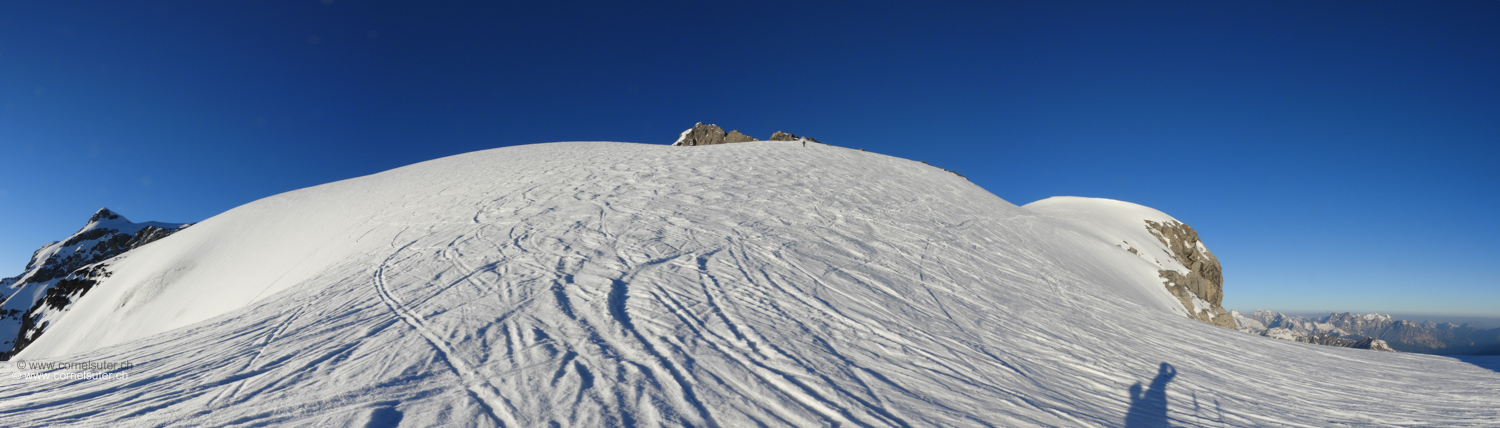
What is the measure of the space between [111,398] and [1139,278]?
22.1m

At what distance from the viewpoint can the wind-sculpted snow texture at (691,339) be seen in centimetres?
335

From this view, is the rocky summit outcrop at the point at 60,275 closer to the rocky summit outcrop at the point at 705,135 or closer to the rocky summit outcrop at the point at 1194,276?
the rocky summit outcrop at the point at 705,135

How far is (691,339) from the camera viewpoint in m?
4.40

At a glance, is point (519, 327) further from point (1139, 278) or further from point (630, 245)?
point (1139, 278)

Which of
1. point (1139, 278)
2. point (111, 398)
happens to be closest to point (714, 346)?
point (111, 398)

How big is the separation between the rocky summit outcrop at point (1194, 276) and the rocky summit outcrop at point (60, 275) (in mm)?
42190

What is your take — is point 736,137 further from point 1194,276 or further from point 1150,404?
point 1150,404

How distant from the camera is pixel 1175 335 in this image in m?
7.00

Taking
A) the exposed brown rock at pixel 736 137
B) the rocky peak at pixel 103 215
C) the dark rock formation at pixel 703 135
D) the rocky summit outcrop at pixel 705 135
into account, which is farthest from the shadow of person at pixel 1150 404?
the rocky peak at pixel 103 215

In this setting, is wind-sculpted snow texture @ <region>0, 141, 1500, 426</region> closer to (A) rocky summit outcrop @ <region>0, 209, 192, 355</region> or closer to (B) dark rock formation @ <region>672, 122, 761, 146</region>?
(A) rocky summit outcrop @ <region>0, 209, 192, 355</region>

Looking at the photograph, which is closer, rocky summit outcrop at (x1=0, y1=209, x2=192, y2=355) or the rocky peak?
rocky summit outcrop at (x1=0, y1=209, x2=192, y2=355)

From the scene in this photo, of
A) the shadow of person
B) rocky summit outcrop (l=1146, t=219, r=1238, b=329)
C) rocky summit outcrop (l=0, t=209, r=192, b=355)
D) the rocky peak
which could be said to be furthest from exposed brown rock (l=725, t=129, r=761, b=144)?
the rocky peak

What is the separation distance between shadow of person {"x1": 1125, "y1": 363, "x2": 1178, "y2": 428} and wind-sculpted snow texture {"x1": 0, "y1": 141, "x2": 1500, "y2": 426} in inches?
1.3

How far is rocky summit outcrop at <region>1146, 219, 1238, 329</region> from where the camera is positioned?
63.3ft
